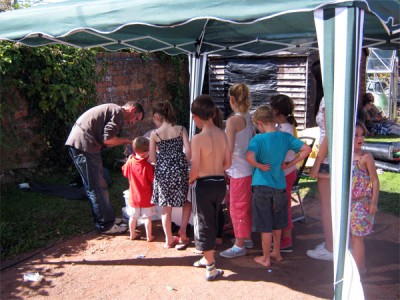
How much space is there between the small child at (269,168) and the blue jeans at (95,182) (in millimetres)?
1977

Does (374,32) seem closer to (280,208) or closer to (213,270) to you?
(280,208)

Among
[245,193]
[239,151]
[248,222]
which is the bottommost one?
[248,222]

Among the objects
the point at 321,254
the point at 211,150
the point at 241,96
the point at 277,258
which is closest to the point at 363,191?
the point at 321,254

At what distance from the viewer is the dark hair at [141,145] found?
Answer: 4742mm

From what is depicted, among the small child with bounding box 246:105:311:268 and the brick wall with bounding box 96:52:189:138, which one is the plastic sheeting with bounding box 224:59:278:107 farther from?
the small child with bounding box 246:105:311:268

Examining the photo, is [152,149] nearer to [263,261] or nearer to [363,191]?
[263,261]

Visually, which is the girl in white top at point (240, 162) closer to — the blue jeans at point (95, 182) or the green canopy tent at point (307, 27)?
the green canopy tent at point (307, 27)

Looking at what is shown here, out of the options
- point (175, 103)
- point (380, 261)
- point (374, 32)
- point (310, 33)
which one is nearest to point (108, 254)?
point (380, 261)

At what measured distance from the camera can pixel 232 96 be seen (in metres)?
4.34

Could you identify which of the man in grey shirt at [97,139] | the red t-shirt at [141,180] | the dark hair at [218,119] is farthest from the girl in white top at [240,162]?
the man in grey shirt at [97,139]

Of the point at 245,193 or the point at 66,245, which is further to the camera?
the point at 66,245

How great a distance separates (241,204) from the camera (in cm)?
439

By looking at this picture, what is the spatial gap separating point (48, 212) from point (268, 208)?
10.7 ft

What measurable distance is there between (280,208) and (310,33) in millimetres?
2675
